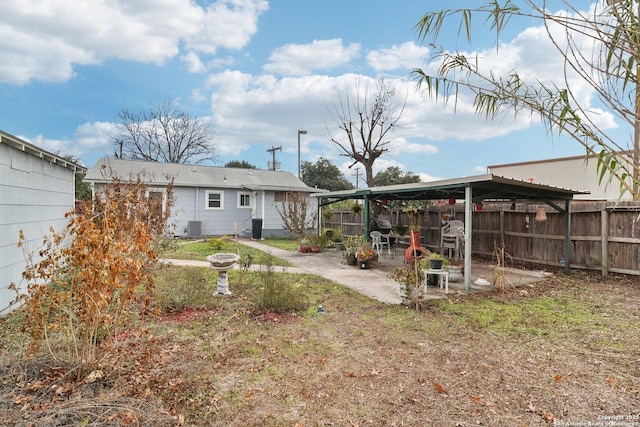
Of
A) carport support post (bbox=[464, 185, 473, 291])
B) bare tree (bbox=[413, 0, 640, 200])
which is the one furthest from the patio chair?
bare tree (bbox=[413, 0, 640, 200])

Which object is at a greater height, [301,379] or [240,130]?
[240,130]

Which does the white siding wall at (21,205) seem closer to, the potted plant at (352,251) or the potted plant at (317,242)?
the potted plant at (352,251)

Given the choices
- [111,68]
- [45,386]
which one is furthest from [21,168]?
[111,68]

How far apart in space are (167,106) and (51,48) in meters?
19.9

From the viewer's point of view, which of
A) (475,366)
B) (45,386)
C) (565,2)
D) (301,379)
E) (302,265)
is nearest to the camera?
(565,2)

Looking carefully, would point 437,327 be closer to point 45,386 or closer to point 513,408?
point 513,408

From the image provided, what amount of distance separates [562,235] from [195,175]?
49.3 feet

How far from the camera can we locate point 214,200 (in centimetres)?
1609

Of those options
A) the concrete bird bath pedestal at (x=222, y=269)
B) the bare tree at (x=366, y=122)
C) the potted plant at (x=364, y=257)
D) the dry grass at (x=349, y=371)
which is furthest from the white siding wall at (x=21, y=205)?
the bare tree at (x=366, y=122)

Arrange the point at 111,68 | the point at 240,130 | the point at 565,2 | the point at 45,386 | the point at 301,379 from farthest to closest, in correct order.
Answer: the point at 240,130, the point at 111,68, the point at 301,379, the point at 45,386, the point at 565,2

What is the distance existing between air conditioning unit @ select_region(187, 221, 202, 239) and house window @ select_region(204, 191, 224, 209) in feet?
3.09

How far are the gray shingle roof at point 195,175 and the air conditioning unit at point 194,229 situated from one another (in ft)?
5.75

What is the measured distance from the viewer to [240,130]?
25984mm

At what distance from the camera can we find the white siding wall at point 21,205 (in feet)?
14.8
